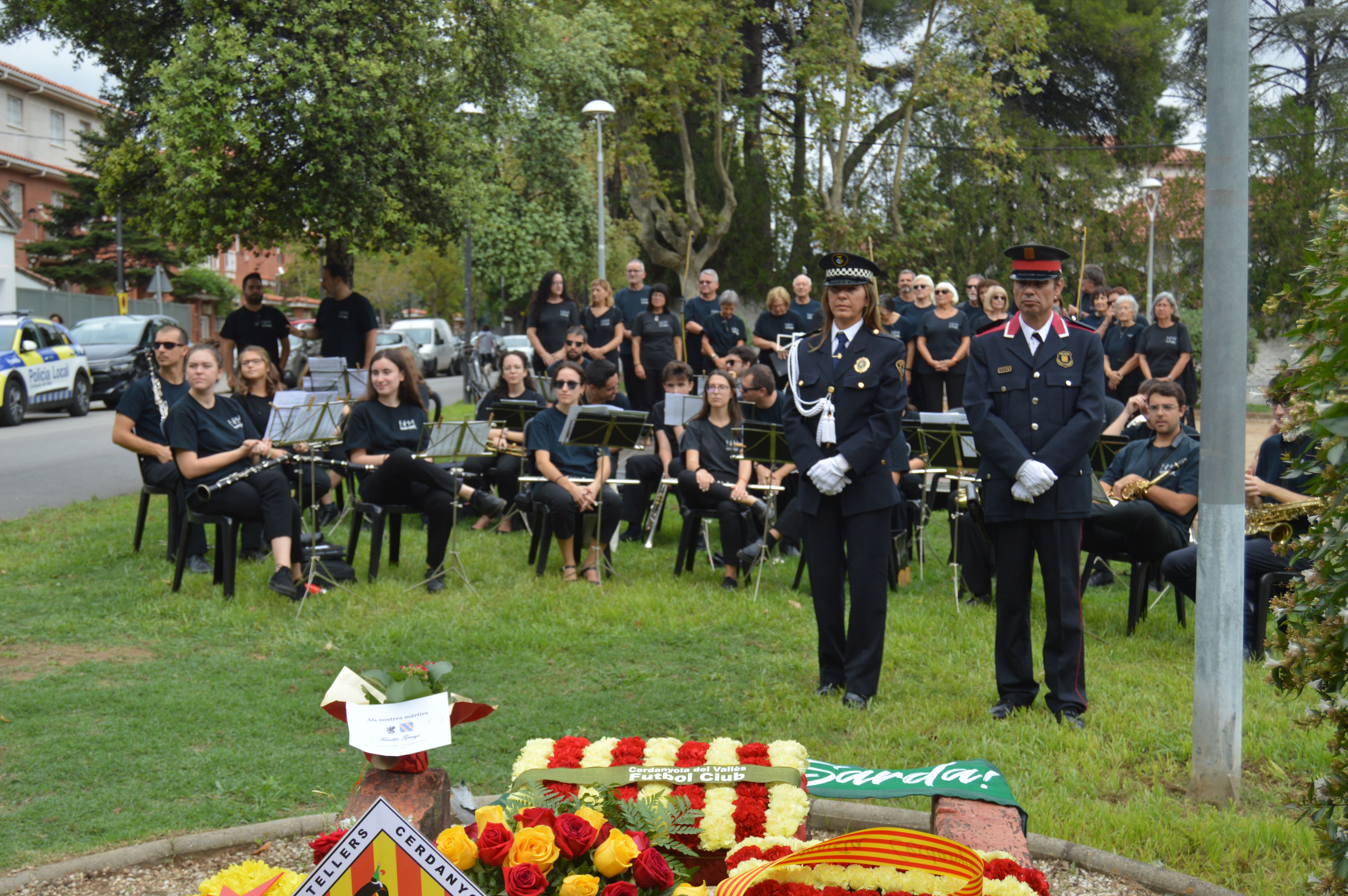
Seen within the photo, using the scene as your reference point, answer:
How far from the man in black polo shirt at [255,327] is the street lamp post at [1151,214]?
1683 centimetres

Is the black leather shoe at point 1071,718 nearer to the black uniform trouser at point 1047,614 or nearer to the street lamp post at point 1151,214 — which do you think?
the black uniform trouser at point 1047,614

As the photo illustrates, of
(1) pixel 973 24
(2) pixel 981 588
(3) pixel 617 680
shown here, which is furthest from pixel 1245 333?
(1) pixel 973 24

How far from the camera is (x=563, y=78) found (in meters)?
24.4

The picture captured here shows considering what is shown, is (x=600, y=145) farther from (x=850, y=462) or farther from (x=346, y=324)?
(x=850, y=462)

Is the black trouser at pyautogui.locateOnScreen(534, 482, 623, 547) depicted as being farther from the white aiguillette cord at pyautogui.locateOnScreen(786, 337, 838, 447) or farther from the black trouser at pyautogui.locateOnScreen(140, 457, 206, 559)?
the white aiguillette cord at pyautogui.locateOnScreen(786, 337, 838, 447)

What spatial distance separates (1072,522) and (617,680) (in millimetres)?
2342

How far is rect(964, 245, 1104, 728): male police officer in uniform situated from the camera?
526cm

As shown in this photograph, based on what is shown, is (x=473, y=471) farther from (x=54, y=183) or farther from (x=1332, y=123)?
(x=54, y=183)

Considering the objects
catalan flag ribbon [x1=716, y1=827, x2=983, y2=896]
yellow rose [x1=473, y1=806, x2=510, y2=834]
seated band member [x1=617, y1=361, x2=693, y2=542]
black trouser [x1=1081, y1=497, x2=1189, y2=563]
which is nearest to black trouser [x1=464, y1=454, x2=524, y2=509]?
seated band member [x1=617, y1=361, x2=693, y2=542]

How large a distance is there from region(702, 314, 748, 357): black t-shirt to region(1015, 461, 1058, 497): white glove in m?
7.49

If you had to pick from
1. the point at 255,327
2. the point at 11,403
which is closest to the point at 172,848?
the point at 255,327

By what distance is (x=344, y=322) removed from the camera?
435 inches

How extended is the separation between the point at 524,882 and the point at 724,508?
6.01m

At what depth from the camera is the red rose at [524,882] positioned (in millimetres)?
2352
